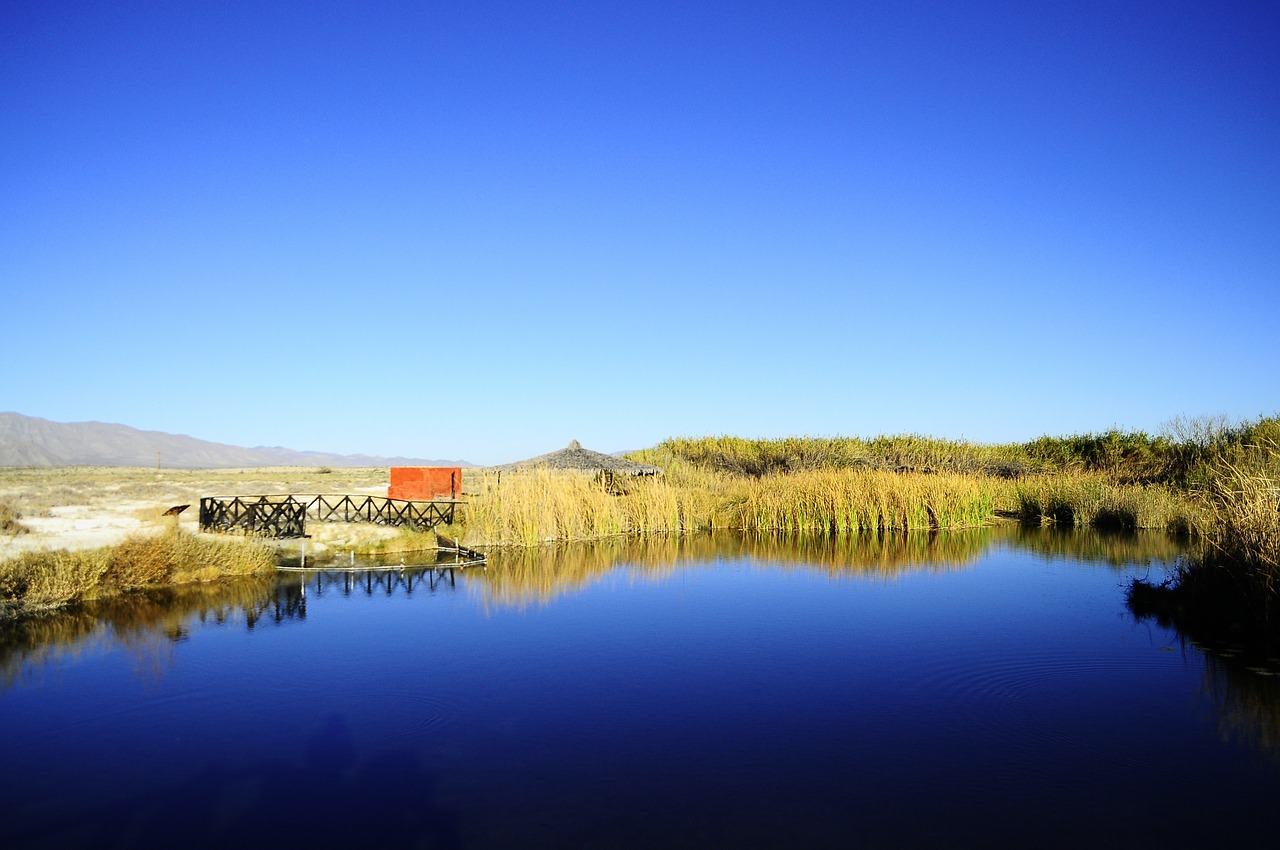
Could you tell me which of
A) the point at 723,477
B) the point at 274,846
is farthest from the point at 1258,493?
the point at 723,477

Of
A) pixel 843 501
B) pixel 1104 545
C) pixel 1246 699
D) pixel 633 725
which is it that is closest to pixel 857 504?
pixel 843 501

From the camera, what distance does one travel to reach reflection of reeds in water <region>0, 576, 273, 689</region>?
8.68 metres

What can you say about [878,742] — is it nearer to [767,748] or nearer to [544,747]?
[767,748]

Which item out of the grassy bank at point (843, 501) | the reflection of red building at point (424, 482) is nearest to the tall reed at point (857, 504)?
the grassy bank at point (843, 501)

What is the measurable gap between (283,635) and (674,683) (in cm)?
475

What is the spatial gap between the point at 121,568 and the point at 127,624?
6.80 ft

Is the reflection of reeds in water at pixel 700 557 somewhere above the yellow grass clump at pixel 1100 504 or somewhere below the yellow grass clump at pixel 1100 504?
below

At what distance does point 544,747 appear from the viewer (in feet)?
20.0

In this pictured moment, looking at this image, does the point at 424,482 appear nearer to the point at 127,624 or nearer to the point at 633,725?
the point at 127,624

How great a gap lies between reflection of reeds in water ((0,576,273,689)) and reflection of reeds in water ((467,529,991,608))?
3381 mm

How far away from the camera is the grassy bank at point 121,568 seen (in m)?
10.5

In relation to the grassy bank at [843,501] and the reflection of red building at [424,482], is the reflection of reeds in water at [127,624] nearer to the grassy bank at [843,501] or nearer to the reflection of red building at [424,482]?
the grassy bank at [843,501]

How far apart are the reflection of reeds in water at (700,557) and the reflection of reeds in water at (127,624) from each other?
338 cm

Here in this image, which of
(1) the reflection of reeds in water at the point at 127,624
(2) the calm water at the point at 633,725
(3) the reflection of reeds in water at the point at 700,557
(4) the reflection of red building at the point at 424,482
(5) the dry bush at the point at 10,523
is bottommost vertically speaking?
(2) the calm water at the point at 633,725
